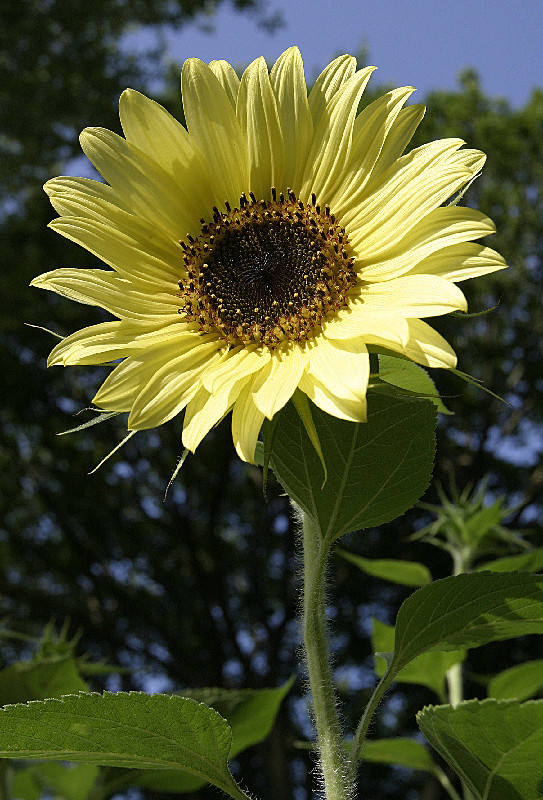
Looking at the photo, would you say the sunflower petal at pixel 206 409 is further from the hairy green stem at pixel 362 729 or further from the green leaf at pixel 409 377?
the hairy green stem at pixel 362 729

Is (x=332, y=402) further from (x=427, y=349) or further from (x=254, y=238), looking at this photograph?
(x=254, y=238)

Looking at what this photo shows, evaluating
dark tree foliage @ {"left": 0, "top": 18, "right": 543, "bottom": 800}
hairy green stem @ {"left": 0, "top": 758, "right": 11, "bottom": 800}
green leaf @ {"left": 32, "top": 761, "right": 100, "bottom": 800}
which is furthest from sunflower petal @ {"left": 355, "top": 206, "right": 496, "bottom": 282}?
dark tree foliage @ {"left": 0, "top": 18, "right": 543, "bottom": 800}

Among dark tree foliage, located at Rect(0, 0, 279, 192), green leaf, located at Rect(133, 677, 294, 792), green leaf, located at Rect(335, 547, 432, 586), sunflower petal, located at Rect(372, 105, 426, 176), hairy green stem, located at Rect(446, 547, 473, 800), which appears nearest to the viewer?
sunflower petal, located at Rect(372, 105, 426, 176)

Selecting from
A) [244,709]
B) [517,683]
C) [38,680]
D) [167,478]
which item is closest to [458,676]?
[517,683]

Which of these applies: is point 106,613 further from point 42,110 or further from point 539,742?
point 539,742

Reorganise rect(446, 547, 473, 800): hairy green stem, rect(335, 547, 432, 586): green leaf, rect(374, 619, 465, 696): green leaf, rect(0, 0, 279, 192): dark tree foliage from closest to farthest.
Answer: rect(446, 547, 473, 800): hairy green stem → rect(374, 619, 465, 696): green leaf → rect(335, 547, 432, 586): green leaf → rect(0, 0, 279, 192): dark tree foliage

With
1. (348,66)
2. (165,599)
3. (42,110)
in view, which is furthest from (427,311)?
(165,599)

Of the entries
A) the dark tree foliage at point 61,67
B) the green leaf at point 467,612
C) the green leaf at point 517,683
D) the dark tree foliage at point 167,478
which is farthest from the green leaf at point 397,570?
the dark tree foliage at point 61,67

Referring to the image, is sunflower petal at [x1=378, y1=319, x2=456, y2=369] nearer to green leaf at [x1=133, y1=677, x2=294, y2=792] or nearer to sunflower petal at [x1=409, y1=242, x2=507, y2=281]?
sunflower petal at [x1=409, y1=242, x2=507, y2=281]
